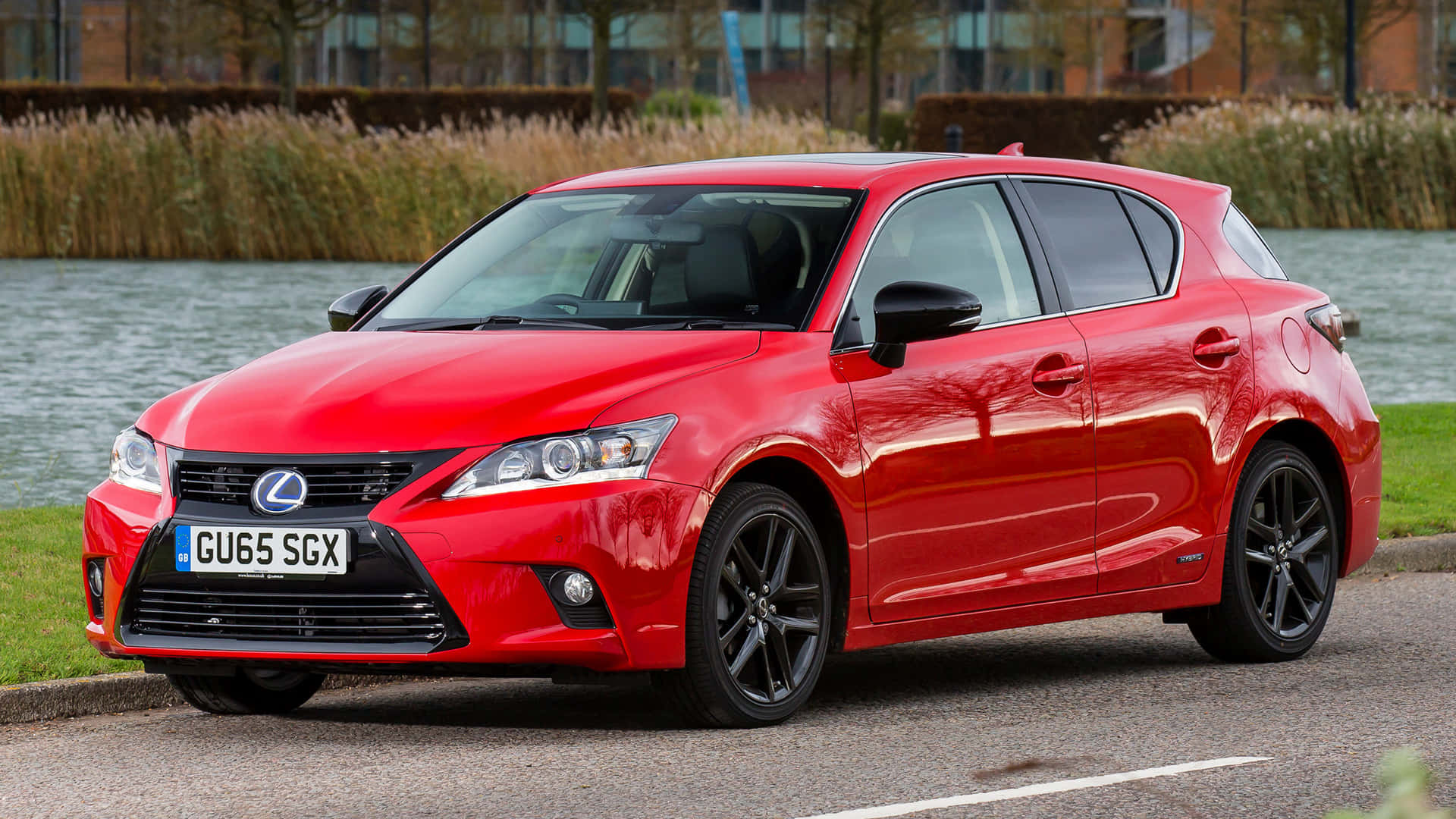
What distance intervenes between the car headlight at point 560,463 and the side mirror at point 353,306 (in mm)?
1700

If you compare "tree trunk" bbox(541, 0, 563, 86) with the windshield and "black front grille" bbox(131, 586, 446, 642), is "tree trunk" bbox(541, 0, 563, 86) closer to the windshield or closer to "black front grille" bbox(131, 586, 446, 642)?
the windshield

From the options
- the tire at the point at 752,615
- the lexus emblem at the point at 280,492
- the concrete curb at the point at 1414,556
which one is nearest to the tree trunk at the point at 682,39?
the concrete curb at the point at 1414,556

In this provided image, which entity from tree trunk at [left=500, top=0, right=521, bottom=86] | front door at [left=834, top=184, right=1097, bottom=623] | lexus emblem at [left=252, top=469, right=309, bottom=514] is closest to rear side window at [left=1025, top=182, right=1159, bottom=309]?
front door at [left=834, top=184, right=1097, bottom=623]

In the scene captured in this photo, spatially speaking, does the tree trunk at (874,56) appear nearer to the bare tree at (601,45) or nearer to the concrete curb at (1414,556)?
the bare tree at (601,45)

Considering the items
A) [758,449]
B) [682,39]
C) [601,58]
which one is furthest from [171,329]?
[682,39]

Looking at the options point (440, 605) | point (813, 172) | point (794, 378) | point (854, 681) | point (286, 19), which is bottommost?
point (854, 681)

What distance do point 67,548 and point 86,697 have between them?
2.10 m

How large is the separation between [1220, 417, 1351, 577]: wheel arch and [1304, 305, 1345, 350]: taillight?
35cm

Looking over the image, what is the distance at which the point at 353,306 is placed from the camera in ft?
25.1

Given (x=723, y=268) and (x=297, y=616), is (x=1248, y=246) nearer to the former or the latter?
(x=723, y=268)

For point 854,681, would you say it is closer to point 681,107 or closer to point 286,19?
point 286,19

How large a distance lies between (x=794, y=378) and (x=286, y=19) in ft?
120

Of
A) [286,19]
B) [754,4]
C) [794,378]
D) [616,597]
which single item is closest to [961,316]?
[794,378]

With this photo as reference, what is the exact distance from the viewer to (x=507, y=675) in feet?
19.8
